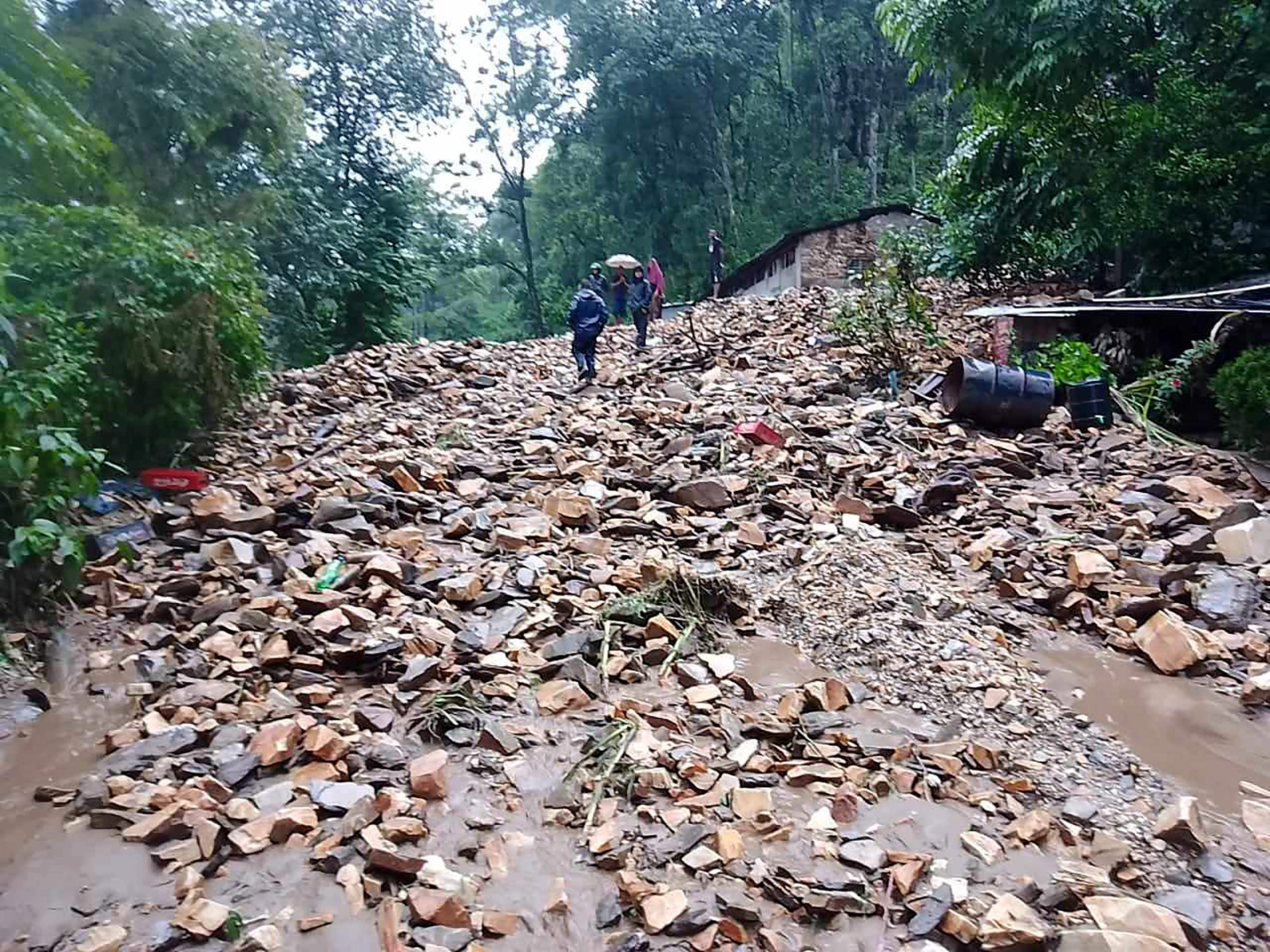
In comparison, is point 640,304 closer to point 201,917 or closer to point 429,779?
point 429,779

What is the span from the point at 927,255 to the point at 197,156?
9846 millimetres

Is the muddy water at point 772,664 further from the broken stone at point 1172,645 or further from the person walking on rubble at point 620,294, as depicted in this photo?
the person walking on rubble at point 620,294

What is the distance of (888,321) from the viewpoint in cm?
884

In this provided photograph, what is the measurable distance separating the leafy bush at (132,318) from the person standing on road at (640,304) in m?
6.48

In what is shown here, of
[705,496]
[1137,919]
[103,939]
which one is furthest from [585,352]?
[1137,919]

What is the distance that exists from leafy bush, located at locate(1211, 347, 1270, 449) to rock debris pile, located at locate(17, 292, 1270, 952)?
43cm

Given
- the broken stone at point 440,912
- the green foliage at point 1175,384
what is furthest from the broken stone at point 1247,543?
the broken stone at point 440,912

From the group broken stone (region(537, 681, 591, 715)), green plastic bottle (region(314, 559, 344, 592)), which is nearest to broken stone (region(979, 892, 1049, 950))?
broken stone (region(537, 681, 591, 715))

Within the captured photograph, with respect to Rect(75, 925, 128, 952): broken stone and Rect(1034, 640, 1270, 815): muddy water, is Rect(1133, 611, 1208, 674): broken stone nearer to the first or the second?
Rect(1034, 640, 1270, 815): muddy water

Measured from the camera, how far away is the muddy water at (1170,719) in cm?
325

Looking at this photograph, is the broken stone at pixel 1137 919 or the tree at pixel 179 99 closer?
the broken stone at pixel 1137 919

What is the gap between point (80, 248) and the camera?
5887mm

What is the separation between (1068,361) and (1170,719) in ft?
16.3

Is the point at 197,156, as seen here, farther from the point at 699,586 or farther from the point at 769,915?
the point at 769,915
